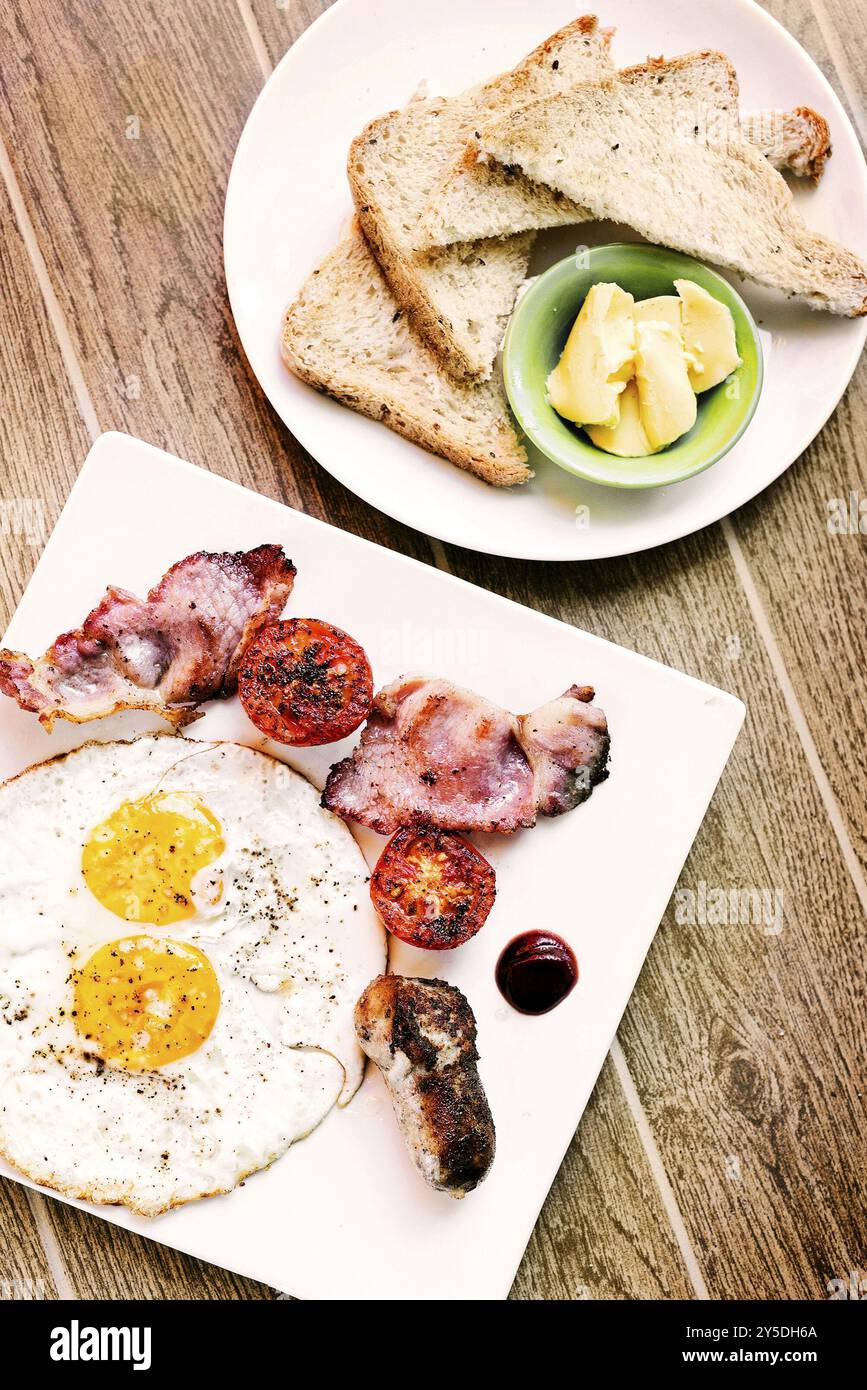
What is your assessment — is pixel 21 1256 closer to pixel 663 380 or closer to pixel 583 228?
pixel 663 380

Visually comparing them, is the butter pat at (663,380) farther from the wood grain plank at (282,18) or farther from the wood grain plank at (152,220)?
the wood grain plank at (282,18)

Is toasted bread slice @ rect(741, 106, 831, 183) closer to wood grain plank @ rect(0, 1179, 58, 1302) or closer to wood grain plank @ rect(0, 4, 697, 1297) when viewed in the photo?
wood grain plank @ rect(0, 4, 697, 1297)

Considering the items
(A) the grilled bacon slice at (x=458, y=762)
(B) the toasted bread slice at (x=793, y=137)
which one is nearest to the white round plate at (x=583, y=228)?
(B) the toasted bread slice at (x=793, y=137)

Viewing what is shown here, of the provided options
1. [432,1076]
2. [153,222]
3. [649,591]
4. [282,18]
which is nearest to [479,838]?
[432,1076]

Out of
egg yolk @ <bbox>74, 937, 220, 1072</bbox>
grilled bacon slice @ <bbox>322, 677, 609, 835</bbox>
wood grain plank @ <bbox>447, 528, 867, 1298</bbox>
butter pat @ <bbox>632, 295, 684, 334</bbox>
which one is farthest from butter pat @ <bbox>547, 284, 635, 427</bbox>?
egg yolk @ <bbox>74, 937, 220, 1072</bbox>

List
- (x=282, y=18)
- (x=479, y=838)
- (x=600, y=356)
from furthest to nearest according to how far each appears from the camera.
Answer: (x=282, y=18) → (x=479, y=838) → (x=600, y=356)

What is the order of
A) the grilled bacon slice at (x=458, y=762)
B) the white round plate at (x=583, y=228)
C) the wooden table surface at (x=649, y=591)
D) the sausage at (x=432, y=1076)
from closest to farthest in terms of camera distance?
the sausage at (x=432, y=1076) → the grilled bacon slice at (x=458, y=762) → the white round plate at (x=583, y=228) → the wooden table surface at (x=649, y=591)

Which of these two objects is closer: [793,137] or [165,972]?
[165,972]
